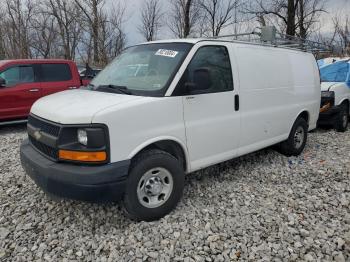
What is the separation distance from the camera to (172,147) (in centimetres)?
371

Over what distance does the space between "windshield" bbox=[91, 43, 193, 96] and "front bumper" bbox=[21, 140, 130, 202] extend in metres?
0.95

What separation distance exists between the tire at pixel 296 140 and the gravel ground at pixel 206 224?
88 cm

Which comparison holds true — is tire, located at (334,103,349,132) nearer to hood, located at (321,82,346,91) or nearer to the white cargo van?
hood, located at (321,82,346,91)

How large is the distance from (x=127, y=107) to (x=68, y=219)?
1494 mm

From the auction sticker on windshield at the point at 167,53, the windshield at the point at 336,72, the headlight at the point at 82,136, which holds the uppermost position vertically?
the auction sticker on windshield at the point at 167,53

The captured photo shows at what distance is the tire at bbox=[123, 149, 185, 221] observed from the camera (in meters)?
3.28

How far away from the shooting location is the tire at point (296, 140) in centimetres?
574

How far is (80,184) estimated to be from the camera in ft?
9.81

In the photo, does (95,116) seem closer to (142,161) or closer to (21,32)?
(142,161)

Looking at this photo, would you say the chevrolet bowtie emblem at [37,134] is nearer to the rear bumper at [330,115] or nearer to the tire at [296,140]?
the tire at [296,140]

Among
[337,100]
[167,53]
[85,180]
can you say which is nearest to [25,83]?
[167,53]

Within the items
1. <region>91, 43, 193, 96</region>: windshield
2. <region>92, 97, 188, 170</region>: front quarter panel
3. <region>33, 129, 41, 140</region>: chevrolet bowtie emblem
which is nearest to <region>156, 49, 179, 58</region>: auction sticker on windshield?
<region>91, 43, 193, 96</region>: windshield

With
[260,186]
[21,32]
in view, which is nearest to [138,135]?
[260,186]

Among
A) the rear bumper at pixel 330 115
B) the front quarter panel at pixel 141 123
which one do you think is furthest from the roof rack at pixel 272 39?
the front quarter panel at pixel 141 123
